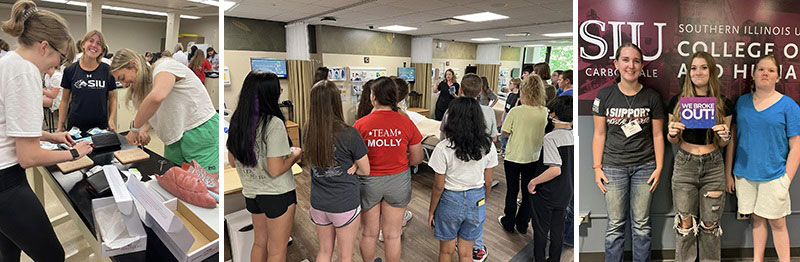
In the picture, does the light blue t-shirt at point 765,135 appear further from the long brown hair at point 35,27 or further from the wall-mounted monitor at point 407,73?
the wall-mounted monitor at point 407,73

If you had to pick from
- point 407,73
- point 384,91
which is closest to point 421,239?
point 384,91

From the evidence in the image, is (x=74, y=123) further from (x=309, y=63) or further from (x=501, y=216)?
(x=309, y=63)

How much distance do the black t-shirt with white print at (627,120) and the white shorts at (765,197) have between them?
0.61m

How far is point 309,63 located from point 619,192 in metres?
4.10

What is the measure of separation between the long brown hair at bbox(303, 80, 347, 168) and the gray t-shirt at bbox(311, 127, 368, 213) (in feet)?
0.12

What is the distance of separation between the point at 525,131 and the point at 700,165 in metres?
0.94

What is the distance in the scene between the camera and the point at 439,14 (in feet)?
14.6

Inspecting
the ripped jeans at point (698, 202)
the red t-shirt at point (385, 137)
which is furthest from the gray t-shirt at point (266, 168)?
the ripped jeans at point (698, 202)

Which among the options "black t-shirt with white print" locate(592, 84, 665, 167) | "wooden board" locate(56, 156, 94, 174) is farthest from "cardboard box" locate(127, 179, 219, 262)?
"black t-shirt with white print" locate(592, 84, 665, 167)

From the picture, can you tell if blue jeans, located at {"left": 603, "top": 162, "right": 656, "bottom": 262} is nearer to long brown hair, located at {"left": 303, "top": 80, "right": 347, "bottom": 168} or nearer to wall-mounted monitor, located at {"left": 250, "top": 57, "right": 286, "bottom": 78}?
long brown hair, located at {"left": 303, "top": 80, "right": 347, "bottom": 168}

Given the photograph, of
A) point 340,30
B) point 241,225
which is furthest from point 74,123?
point 340,30

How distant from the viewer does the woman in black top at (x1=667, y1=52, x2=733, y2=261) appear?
7.09 feet

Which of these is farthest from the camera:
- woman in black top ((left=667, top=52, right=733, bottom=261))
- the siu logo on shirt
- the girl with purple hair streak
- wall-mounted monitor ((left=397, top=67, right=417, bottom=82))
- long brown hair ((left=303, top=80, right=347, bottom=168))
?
wall-mounted monitor ((left=397, top=67, right=417, bottom=82))

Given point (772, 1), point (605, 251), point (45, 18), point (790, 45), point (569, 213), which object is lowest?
point (605, 251)
